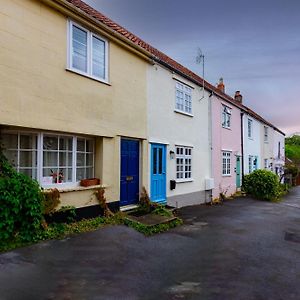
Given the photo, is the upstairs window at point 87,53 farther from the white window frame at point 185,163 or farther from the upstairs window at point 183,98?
the white window frame at point 185,163

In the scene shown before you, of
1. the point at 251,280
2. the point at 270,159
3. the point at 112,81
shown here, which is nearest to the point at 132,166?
the point at 112,81

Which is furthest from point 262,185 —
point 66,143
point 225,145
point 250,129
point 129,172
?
point 66,143

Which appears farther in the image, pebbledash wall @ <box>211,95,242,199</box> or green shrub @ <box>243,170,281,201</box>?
green shrub @ <box>243,170,281,201</box>

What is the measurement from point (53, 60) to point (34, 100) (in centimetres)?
127

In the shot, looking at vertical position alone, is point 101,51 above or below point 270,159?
above

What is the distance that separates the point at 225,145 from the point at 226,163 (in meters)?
1.16

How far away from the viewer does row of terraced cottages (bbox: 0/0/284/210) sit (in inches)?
309

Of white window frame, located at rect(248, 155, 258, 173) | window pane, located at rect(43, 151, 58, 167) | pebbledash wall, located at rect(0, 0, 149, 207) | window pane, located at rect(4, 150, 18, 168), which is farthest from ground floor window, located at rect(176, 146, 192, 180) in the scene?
white window frame, located at rect(248, 155, 258, 173)

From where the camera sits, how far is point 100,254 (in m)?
7.11

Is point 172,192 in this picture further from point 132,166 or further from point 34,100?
point 34,100

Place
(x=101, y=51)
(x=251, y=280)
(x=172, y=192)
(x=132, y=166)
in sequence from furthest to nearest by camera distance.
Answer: (x=172, y=192)
(x=132, y=166)
(x=101, y=51)
(x=251, y=280)

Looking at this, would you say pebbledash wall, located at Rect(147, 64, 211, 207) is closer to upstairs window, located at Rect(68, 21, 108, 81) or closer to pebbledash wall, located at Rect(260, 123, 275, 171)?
upstairs window, located at Rect(68, 21, 108, 81)

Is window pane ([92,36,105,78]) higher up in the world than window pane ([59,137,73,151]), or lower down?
higher up

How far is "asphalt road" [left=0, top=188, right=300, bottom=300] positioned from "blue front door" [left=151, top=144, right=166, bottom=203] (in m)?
3.11
